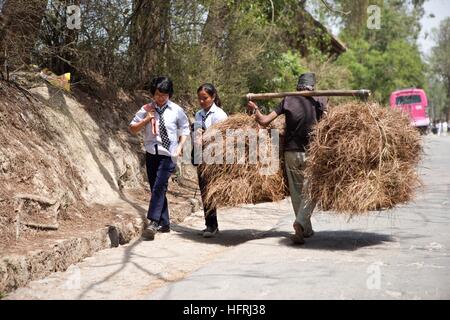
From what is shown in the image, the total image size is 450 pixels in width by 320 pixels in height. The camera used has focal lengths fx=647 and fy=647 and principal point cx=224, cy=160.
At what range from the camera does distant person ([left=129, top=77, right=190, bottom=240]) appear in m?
7.41

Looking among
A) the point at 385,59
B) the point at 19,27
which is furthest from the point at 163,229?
the point at 385,59

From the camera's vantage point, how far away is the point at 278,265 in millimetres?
5730

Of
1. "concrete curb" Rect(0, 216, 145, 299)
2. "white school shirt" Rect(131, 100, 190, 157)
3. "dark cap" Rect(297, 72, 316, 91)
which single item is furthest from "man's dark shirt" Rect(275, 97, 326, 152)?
"concrete curb" Rect(0, 216, 145, 299)

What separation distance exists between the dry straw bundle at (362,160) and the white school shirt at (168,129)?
71.7 inches

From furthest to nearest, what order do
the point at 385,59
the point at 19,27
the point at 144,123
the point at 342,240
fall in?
the point at 385,59
the point at 19,27
the point at 144,123
the point at 342,240

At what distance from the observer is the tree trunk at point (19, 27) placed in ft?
26.1

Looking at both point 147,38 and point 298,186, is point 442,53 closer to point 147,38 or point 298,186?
point 147,38

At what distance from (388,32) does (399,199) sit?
2005 inches

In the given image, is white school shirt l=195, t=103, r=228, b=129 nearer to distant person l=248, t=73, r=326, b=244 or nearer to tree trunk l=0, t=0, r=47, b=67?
distant person l=248, t=73, r=326, b=244

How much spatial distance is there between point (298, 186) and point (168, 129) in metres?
1.70

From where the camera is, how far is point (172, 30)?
1204 centimetres

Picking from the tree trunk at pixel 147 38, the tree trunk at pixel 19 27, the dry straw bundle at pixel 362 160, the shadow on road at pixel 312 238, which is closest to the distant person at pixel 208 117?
the shadow on road at pixel 312 238

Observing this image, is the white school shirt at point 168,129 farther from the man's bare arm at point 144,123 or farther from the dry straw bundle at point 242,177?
the dry straw bundle at point 242,177

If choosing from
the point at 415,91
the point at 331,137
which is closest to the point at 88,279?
the point at 331,137
